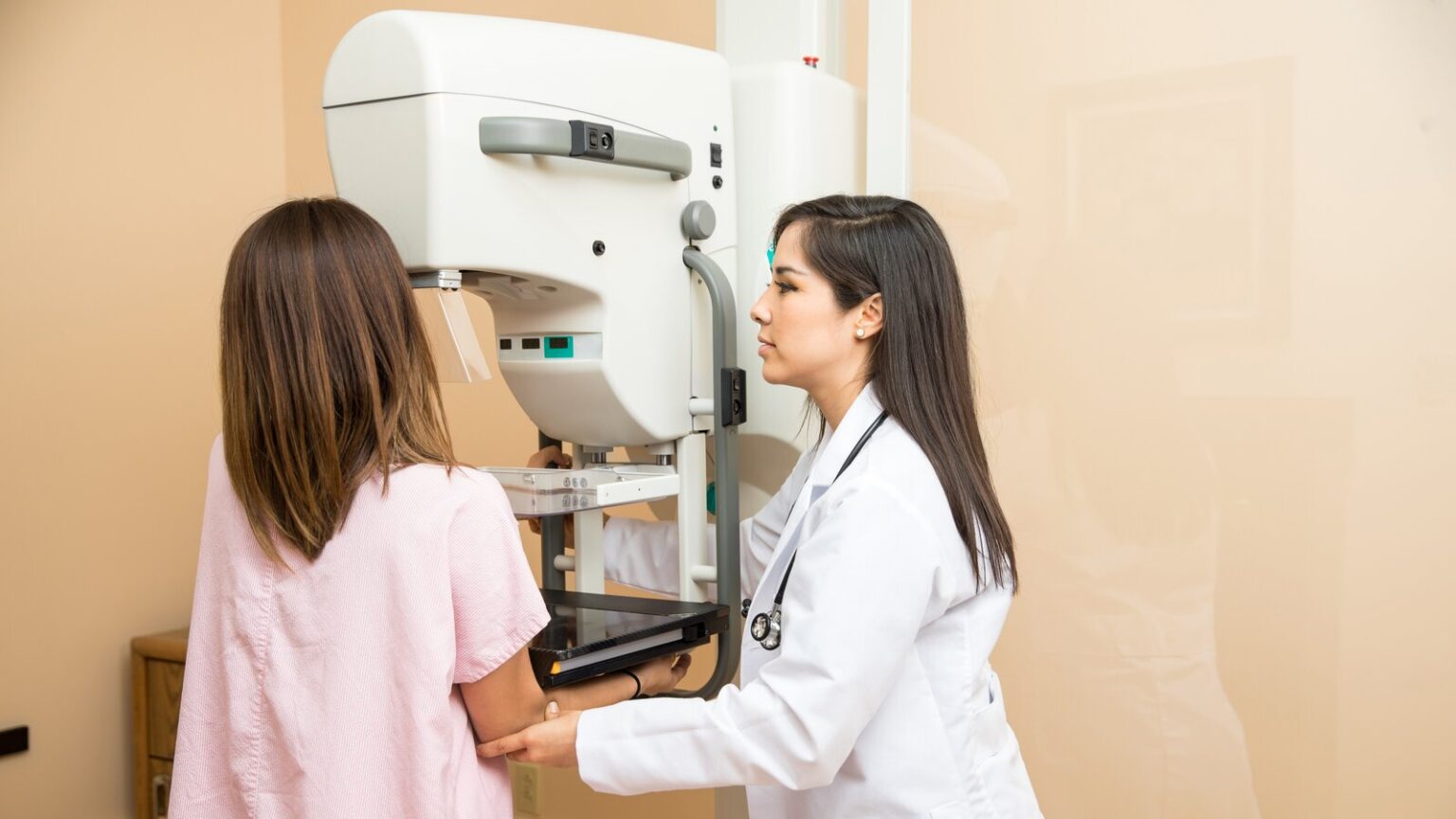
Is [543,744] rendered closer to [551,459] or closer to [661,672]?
[661,672]

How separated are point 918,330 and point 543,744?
59 cm

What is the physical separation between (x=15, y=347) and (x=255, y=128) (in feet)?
2.60

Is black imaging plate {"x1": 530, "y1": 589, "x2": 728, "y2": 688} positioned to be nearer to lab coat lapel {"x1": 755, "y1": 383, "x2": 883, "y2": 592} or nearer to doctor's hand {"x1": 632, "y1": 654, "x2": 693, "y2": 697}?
doctor's hand {"x1": 632, "y1": 654, "x2": 693, "y2": 697}

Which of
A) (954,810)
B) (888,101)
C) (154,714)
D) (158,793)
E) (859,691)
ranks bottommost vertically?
(158,793)

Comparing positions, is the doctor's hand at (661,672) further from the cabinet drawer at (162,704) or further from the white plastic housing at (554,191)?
the cabinet drawer at (162,704)

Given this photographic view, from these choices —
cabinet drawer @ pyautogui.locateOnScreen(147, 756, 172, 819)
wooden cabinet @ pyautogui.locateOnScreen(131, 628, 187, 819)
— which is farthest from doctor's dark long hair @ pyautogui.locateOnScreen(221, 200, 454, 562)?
cabinet drawer @ pyautogui.locateOnScreen(147, 756, 172, 819)

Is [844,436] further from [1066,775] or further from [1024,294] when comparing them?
[1066,775]

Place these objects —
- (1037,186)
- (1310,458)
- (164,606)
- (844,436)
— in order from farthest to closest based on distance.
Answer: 1. (164,606)
2. (1037,186)
3. (1310,458)
4. (844,436)

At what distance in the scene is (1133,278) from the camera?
163cm

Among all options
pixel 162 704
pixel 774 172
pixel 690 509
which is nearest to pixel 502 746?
pixel 690 509

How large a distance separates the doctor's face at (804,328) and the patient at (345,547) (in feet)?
1.24

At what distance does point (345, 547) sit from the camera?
45.4 inches

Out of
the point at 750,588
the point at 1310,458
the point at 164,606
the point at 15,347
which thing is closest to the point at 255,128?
the point at 15,347

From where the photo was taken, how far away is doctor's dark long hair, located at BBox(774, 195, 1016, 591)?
4.34 ft
